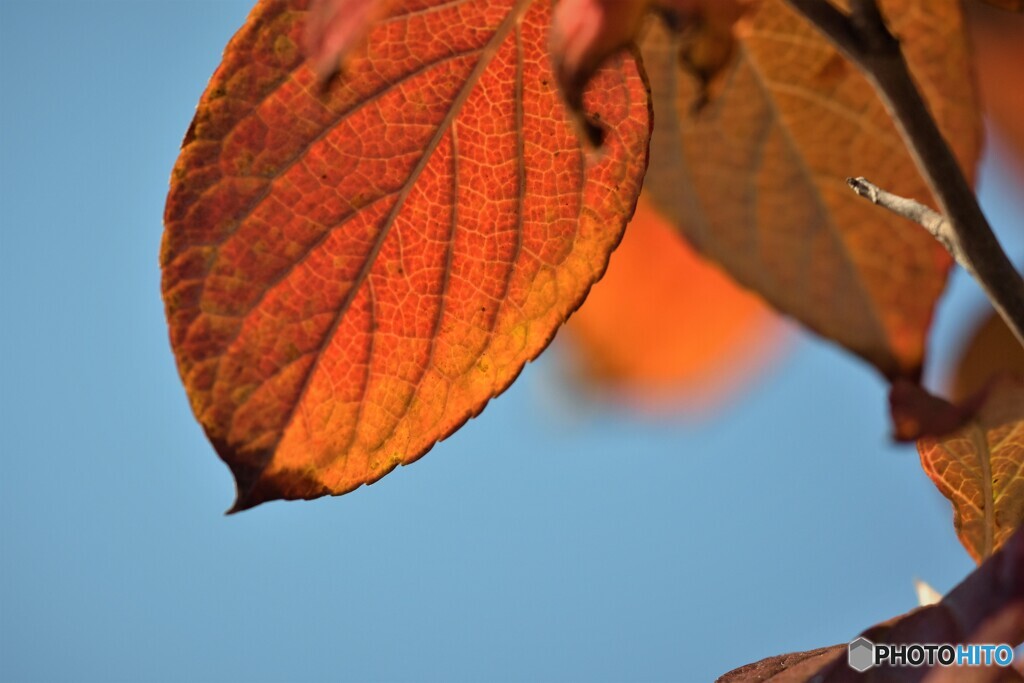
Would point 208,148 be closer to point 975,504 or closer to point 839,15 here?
point 839,15

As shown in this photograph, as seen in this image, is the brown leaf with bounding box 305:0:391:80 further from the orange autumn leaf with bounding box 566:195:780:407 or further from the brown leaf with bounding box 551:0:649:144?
the orange autumn leaf with bounding box 566:195:780:407

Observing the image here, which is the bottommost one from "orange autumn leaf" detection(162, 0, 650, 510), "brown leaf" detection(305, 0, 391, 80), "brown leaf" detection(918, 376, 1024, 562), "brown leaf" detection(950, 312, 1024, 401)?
"brown leaf" detection(918, 376, 1024, 562)

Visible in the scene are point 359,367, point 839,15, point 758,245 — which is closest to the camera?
point 839,15

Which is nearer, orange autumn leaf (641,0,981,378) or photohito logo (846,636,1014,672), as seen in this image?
photohito logo (846,636,1014,672)

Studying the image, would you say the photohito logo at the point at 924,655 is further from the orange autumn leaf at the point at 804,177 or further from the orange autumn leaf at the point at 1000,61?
the orange autumn leaf at the point at 1000,61

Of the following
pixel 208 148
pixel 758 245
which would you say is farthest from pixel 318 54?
pixel 758 245

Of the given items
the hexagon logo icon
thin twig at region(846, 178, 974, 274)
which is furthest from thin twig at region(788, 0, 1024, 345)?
the hexagon logo icon
